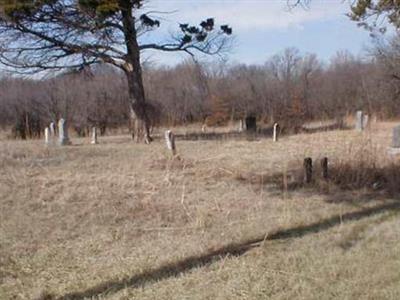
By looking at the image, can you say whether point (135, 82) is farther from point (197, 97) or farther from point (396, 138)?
point (197, 97)

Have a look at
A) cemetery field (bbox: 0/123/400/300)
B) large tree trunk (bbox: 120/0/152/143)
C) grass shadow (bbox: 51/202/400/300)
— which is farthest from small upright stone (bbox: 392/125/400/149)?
large tree trunk (bbox: 120/0/152/143)

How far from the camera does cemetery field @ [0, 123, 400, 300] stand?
4.81 metres

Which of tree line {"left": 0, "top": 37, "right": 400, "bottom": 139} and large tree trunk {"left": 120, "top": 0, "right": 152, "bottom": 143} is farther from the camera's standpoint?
tree line {"left": 0, "top": 37, "right": 400, "bottom": 139}

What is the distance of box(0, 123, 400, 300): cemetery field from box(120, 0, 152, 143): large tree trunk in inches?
388

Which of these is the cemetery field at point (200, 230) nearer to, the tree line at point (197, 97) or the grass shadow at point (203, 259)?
the grass shadow at point (203, 259)

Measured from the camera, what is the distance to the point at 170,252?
5.90 metres

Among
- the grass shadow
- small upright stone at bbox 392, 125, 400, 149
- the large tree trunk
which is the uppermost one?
the large tree trunk

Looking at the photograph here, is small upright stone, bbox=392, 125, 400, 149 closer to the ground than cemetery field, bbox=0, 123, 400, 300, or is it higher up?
higher up

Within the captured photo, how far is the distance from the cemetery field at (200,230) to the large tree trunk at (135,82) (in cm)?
986

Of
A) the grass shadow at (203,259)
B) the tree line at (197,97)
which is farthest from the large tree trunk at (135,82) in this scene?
the grass shadow at (203,259)

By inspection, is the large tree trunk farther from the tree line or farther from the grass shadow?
the grass shadow

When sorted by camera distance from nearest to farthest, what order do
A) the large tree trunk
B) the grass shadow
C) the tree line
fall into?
the grass shadow
the large tree trunk
the tree line

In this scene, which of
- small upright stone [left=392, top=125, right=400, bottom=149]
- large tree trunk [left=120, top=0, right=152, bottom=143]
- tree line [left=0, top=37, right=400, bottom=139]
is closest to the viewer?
small upright stone [left=392, top=125, right=400, bottom=149]

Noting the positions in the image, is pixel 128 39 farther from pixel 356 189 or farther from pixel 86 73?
pixel 356 189
